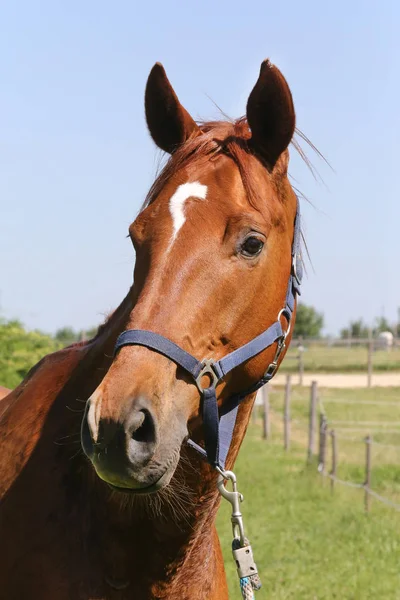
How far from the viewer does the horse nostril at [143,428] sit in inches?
81.0

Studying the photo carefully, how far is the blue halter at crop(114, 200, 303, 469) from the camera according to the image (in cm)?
226

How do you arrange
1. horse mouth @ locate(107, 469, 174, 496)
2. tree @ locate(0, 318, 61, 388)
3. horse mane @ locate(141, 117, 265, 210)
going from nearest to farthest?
horse mouth @ locate(107, 469, 174, 496)
horse mane @ locate(141, 117, 265, 210)
tree @ locate(0, 318, 61, 388)

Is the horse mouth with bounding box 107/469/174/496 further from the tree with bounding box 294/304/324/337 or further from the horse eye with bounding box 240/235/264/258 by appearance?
the tree with bounding box 294/304/324/337

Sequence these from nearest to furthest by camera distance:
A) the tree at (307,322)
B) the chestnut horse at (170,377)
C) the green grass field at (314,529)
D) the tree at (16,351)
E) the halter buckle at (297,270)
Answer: the chestnut horse at (170,377)
the halter buckle at (297,270)
the green grass field at (314,529)
the tree at (16,351)
the tree at (307,322)

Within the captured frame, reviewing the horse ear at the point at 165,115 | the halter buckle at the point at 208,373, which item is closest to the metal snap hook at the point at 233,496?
the halter buckle at the point at 208,373

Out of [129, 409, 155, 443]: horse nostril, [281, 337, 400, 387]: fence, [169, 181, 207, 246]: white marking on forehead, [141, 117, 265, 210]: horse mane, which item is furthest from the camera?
[281, 337, 400, 387]: fence

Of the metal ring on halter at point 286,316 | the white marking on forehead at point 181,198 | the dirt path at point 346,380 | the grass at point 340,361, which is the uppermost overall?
the grass at point 340,361

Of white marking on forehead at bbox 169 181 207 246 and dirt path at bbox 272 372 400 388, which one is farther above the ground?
dirt path at bbox 272 372 400 388

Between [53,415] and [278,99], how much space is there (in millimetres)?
1441

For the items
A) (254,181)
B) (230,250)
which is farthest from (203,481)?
(254,181)

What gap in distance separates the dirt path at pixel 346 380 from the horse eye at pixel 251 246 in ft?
89.0

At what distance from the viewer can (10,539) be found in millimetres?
2660

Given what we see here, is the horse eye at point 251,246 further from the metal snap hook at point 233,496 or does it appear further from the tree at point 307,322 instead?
the tree at point 307,322

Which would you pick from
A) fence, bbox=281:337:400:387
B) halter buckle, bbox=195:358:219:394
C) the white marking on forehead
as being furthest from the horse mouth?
fence, bbox=281:337:400:387
